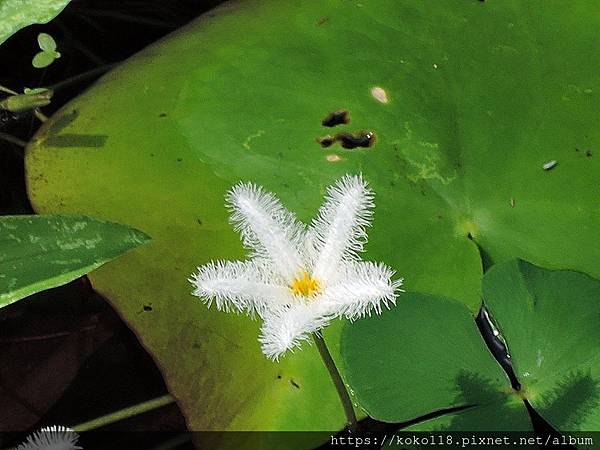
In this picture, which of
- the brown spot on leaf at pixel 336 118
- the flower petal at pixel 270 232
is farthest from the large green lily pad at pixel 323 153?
the flower petal at pixel 270 232

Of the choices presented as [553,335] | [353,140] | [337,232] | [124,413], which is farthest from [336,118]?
[124,413]

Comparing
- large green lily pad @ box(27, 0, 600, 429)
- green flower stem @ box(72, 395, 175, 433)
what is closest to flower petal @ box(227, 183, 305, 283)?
large green lily pad @ box(27, 0, 600, 429)

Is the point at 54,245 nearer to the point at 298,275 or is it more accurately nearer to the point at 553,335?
the point at 298,275

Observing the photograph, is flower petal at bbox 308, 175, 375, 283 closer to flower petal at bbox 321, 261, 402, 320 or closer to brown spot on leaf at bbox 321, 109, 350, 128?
flower petal at bbox 321, 261, 402, 320

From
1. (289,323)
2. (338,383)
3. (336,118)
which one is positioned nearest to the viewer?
(289,323)

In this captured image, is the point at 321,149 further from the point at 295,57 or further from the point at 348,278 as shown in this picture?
the point at 348,278

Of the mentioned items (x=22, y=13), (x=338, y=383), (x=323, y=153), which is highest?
(x=22, y=13)

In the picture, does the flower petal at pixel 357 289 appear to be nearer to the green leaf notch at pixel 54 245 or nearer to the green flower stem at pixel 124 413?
the green leaf notch at pixel 54 245
